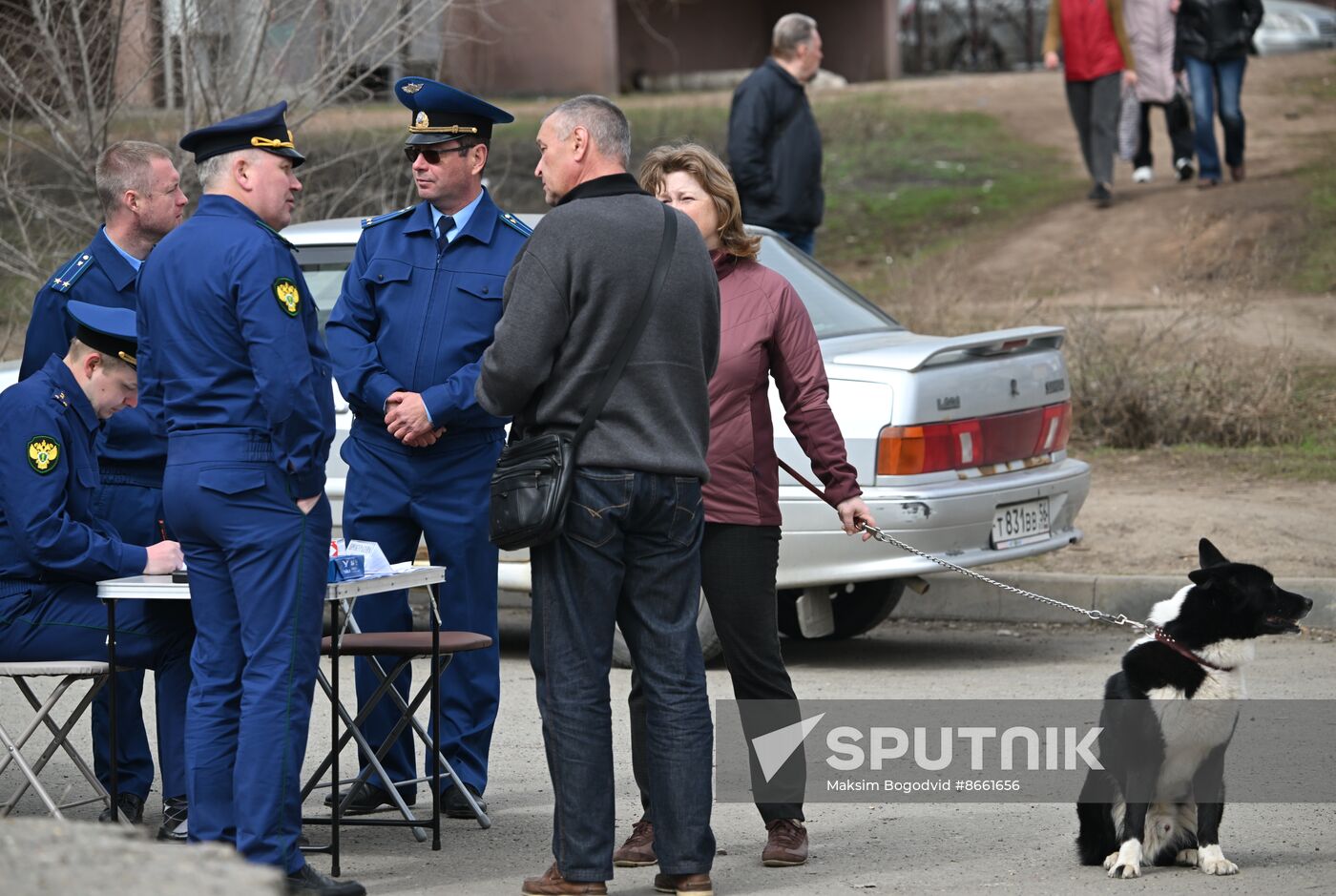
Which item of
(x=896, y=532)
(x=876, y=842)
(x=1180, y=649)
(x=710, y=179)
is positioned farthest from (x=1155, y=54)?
(x=1180, y=649)

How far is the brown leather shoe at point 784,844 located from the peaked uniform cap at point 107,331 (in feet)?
7.46

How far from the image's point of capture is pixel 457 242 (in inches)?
229

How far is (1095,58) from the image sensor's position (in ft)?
54.3

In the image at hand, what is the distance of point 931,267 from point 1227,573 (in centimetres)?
1003

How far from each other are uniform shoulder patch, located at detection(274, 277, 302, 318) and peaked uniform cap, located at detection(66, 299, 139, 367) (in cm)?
90

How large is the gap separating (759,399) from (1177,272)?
382 inches

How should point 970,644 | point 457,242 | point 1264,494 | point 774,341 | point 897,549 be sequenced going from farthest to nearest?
point 1264,494, point 970,644, point 897,549, point 457,242, point 774,341

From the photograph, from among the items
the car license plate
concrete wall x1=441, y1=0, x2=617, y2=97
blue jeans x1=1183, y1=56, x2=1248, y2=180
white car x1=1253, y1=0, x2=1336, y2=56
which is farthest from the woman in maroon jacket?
white car x1=1253, y1=0, x2=1336, y2=56

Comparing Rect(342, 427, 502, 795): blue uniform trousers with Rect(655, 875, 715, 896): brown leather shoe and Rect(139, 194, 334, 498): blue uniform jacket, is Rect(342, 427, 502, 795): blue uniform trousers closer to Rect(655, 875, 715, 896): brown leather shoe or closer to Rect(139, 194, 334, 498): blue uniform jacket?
Rect(139, 194, 334, 498): blue uniform jacket

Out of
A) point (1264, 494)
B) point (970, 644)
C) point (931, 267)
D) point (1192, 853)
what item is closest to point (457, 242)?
point (1192, 853)

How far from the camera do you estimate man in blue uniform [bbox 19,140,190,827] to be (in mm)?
5820

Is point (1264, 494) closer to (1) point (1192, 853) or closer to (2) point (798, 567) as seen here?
(2) point (798, 567)

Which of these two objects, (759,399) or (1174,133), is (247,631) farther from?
(1174,133)

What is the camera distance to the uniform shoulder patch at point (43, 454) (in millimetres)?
5234
